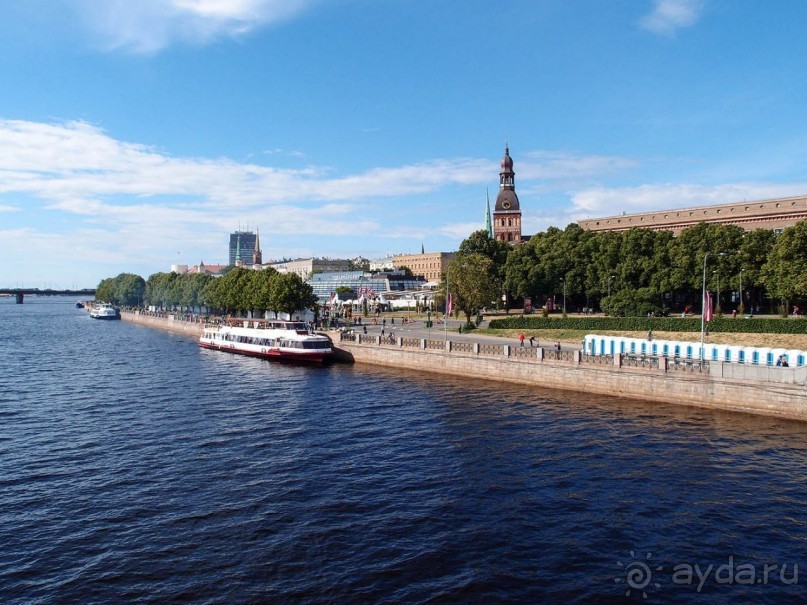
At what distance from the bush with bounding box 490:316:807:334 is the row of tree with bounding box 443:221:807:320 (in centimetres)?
576

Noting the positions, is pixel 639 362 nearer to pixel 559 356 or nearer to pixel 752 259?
pixel 559 356

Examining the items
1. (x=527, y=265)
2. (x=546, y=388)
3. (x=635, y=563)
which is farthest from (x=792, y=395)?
(x=527, y=265)

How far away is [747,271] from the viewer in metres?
78.9

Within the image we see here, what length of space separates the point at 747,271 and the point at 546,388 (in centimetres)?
4318

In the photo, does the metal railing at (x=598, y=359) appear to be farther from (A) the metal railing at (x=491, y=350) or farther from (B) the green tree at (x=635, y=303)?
(B) the green tree at (x=635, y=303)

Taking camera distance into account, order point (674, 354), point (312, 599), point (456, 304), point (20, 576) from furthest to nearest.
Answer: point (456, 304) < point (674, 354) < point (20, 576) < point (312, 599)

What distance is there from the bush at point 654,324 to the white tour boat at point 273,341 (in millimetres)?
25801

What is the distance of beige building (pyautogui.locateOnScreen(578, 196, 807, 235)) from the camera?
111 metres

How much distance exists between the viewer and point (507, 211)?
176m

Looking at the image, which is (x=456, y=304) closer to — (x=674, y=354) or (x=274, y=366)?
(x=274, y=366)

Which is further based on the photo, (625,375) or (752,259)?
(752,259)

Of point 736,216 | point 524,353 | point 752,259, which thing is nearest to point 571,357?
point 524,353

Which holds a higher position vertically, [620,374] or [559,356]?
[559,356]

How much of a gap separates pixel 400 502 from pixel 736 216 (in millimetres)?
115574
